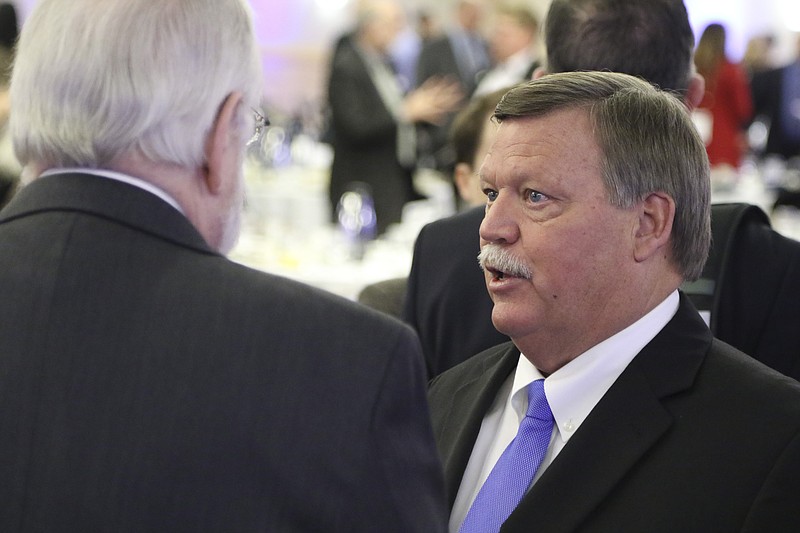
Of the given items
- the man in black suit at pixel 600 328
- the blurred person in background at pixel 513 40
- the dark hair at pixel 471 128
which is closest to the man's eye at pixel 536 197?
the man in black suit at pixel 600 328

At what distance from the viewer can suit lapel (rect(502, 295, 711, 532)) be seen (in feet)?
5.52

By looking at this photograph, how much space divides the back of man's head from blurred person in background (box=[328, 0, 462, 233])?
5.63 m

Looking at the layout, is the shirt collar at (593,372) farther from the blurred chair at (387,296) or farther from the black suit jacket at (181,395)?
the blurred chair at (387,296)

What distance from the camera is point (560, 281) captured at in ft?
6.05

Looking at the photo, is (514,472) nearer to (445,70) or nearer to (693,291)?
(693,291)

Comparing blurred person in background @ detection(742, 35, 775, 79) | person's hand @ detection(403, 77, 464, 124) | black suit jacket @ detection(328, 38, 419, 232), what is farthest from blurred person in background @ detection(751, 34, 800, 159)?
black suit jacket @ detection(328, 38, 419, 232)

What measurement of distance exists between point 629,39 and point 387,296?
1.12m

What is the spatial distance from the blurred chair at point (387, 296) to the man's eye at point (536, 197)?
115 centimetres

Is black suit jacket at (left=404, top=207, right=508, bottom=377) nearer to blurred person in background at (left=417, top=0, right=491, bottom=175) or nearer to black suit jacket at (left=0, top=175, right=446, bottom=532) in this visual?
black suit jacket at (left=0, top=175, right=446, bottom=532)

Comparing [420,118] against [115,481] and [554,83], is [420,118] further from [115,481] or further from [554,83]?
[115,481]

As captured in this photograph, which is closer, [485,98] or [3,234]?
[3,234]

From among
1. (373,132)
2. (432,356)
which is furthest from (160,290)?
(373,132)

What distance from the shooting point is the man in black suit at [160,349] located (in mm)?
1231

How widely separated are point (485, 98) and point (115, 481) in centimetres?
286
